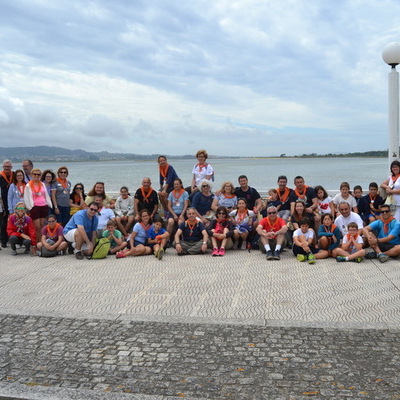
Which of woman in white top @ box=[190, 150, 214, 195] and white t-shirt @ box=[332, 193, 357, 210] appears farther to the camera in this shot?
woman in white top @ box=[190, 150, 214, 195]

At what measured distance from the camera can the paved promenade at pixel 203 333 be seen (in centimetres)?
374

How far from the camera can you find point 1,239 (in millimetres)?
10242

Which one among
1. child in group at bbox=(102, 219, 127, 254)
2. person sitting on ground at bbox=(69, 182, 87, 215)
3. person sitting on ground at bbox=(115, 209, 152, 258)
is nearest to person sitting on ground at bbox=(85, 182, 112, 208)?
person sitting on ground at bbox=(69, 182, 87, 215)

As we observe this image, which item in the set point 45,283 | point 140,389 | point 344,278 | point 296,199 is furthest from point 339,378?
point 296,199

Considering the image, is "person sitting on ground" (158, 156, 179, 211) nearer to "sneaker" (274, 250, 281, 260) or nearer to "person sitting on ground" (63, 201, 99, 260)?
"person sitting on ground" (63, 201, 99, 260)

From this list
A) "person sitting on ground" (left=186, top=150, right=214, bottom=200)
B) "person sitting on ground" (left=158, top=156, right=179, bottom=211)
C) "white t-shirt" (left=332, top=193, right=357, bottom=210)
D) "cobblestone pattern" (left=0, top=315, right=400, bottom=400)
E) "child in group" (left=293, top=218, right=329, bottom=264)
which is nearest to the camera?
"cobblestone pattern" (left=0, top=315, right=400, bottom=400)

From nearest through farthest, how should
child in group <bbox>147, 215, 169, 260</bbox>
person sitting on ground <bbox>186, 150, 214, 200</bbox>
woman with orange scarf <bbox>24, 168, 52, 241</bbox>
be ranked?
child in group <bbox>147, 215, 169, 260</bbox> < woman with orange scarf <bbox>24, 168, 52, 241</bbox> < person sitting on ground <bbox>186, 150, 214, 200</bbox>

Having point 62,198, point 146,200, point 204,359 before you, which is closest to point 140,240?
point 146,200

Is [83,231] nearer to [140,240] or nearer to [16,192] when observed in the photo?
[140,240]

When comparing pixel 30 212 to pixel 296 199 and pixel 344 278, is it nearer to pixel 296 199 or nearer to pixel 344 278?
pixel 296 199

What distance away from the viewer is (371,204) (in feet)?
31.6

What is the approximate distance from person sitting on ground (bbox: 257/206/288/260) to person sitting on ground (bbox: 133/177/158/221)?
242 cm

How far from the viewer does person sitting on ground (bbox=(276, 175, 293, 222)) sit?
965 centimetres

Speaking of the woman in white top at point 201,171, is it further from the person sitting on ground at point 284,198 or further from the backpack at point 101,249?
the backpack at point 101,249
